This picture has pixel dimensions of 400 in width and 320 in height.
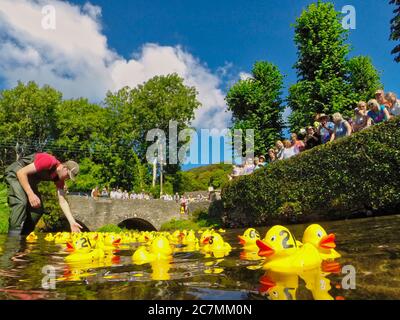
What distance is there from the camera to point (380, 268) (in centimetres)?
336

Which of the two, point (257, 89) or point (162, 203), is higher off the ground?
point (257, 89)

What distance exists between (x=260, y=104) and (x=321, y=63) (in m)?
5.83

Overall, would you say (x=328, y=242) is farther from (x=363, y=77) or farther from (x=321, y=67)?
(x=363, y=77)

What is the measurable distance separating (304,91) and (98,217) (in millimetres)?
19837

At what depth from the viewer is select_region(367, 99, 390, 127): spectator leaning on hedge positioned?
1108 cm

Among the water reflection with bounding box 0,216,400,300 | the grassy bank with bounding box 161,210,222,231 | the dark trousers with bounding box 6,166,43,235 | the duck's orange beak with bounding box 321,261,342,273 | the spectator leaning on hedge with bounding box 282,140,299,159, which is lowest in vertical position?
the grassy bank with bounding box 161,210,222,231

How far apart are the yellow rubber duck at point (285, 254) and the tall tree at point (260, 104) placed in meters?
26.1

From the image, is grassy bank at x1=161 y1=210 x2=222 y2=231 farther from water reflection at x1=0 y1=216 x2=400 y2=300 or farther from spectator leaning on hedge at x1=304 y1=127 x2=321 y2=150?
water reflection at x1=0 y1=216 x2=400 y2=300

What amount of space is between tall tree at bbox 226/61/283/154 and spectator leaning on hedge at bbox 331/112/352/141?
53.7 feet

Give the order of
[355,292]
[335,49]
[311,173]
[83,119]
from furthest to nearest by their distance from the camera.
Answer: [83,119], [335,49], [311,173], [355,292]

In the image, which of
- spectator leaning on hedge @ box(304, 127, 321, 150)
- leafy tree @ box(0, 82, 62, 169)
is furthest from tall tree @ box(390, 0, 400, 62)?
leafy tree @ box(0, 82, 62, 169)

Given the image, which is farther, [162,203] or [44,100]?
[44,100]

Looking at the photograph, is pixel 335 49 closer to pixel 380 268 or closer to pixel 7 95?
pixel 380 268
